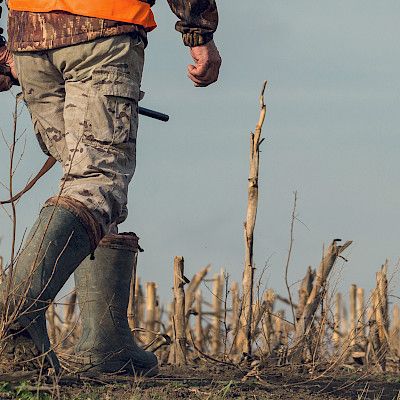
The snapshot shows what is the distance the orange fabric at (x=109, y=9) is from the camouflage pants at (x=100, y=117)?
0.08 meters

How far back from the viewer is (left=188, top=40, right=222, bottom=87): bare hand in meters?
4.37

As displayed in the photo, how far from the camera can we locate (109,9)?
4125 millimetres

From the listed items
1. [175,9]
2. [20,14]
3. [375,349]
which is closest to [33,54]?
[20,14]

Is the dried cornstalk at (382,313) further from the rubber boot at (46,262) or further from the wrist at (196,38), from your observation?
the rubber boot at (46,262)

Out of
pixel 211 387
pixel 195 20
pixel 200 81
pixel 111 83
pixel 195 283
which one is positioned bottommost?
pixel 211 387

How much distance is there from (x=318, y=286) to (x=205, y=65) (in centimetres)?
216

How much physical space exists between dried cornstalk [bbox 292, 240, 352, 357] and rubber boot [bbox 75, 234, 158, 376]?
4.69ft

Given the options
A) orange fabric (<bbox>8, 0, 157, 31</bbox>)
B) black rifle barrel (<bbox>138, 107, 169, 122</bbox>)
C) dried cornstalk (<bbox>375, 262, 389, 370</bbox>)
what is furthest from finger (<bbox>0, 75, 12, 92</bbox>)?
dried cornstalk (<bbox>375, 262, 389, 370</bbox>)

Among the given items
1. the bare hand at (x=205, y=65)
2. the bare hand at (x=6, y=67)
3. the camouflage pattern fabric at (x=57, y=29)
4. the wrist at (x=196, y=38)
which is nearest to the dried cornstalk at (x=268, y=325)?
the bare hand at (x=205, y=65)

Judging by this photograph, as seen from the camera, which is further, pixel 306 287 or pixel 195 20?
pixel 306 287

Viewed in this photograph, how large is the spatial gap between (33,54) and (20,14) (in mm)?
197

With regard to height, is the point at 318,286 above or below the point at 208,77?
below

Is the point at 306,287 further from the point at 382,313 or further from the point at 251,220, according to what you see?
Result: the point at 251,220

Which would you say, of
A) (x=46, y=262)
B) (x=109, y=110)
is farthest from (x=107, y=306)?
(x=109, y=110)
